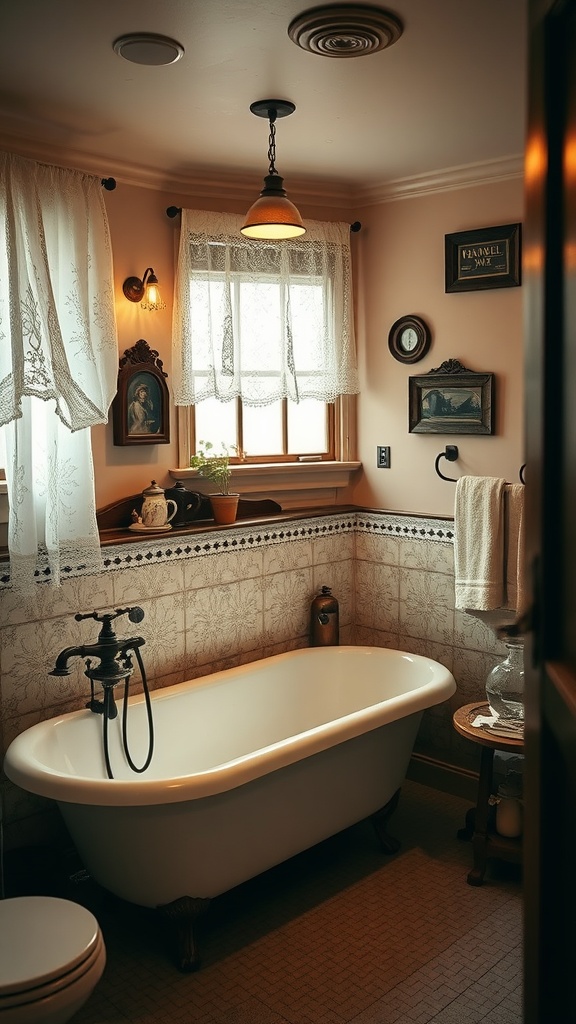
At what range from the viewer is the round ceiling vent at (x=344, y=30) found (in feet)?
7.16

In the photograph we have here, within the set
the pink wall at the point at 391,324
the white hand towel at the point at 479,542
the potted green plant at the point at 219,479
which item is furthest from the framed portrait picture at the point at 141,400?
the white hand towel at the point at 479,542

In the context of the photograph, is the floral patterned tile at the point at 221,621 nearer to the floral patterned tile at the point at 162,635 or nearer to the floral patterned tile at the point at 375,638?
the floral patterned tile at the point at 162,635

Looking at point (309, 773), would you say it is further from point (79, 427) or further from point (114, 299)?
point (114, 299)

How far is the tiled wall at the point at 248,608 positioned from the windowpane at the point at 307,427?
35 cm

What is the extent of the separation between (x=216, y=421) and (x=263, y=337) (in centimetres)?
41

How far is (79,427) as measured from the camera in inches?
119

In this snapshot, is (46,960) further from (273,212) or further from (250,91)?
(250,91)

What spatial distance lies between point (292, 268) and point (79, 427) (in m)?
1.38

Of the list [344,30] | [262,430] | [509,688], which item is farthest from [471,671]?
[344,30]

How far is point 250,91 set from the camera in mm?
2729

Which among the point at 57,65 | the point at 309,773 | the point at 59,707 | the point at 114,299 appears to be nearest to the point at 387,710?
the point at 309,773

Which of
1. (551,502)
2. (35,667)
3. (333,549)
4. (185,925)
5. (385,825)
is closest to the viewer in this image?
(551,502)

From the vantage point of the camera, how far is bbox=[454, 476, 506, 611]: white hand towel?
3.44 m

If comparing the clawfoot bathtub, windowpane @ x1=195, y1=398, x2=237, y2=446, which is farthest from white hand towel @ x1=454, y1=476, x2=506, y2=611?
windowpane @ x1=195, y1=398, x2=237, y2=446
